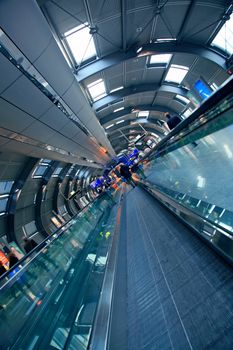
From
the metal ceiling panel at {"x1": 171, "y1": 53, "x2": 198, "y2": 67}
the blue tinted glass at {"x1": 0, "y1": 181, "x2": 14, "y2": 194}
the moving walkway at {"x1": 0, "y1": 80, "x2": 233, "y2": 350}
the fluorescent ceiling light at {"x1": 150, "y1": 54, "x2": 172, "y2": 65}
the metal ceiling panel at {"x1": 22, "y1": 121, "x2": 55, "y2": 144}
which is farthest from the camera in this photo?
the fluorescent ceiling light at {"x1": 150, "y1": 54, "x2": 172, "y2": 65}

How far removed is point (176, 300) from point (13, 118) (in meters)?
6.11

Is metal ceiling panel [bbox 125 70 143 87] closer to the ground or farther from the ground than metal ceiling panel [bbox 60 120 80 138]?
farther from the ground

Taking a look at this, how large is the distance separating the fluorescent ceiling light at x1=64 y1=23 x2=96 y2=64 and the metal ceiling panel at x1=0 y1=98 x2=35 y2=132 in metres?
5.64

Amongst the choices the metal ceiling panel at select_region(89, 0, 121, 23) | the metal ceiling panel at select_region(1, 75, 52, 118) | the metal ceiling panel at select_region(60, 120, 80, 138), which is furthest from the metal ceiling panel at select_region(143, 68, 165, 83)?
the metal ceiling panel at select_region(1, 75, 52, 118)

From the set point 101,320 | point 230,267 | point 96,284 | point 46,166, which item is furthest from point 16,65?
point 46,166

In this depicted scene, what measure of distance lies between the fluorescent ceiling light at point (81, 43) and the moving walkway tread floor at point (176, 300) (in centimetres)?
1032

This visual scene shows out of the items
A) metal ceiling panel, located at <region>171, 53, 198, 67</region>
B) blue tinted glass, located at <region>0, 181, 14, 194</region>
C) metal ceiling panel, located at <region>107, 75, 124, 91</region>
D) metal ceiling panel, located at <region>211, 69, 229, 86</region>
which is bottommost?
metal ceiling panel, located at <region>211, 69, 229, 86</region>

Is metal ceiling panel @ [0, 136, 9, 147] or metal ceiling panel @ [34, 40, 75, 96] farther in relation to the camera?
metal ceiling panel @ [0, 136, 9, 147]

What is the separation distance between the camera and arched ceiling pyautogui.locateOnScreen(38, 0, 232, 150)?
8742 mm

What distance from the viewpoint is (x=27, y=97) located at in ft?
18.6

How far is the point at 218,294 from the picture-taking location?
177 cm

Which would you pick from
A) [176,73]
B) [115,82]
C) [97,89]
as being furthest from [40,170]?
[176,73]

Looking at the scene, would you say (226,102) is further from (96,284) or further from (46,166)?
(46,166)

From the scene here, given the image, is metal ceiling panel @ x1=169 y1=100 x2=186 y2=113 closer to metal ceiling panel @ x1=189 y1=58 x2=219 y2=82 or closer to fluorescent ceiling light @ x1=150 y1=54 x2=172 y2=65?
metal ceiling panel @ x1=189 y1=58 x2=219 y2=82
